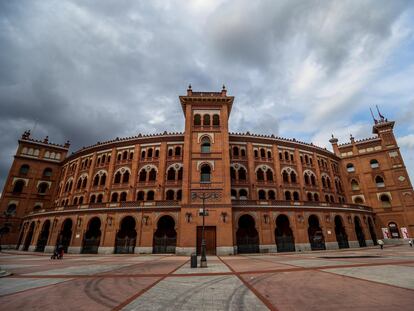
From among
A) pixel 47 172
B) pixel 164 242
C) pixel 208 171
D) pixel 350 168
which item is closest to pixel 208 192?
pixel 208 171

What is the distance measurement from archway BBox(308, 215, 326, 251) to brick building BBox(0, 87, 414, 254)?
6.0 inches

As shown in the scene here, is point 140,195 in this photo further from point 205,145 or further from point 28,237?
point 28,237

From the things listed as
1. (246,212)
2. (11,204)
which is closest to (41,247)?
(11,204)

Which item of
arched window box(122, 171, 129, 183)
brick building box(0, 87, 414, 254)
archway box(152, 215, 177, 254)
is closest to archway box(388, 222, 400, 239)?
brick building box(0, 87, 414, 254)

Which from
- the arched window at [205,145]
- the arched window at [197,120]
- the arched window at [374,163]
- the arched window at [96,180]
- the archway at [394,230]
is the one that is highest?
the arched window at [197,120]

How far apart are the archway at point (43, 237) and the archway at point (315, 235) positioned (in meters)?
38.0

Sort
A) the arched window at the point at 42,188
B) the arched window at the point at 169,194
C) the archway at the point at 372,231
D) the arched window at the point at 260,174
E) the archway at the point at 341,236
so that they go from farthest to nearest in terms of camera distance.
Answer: the arched window at the point at 42,188, the archway at the point at 372,231, the arched window at the point at 260,174, the arched window at the point at 169,194, the archway at the point at 341,236

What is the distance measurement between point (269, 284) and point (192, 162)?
1911 centimetres

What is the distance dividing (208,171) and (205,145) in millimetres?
3621

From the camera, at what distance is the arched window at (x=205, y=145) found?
27.2m

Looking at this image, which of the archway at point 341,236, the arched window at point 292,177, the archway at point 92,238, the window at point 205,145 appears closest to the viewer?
the archway at point 92,238

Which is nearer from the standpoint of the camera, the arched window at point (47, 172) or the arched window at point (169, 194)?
the arched window at point (169, 194)

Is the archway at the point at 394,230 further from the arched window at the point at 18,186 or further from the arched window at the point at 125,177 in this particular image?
the arched window at the point at 18,186

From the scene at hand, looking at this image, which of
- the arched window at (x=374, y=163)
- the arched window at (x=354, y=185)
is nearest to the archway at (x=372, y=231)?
the arched window at (x=354, y=185)
